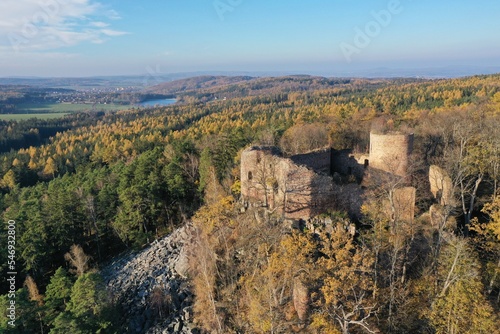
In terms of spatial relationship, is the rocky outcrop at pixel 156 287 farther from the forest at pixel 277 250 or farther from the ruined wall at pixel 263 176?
the ruined wall at pixel 263 176

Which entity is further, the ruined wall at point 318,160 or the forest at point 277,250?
the ruined wall at point 318,160

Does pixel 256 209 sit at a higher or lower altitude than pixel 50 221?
higher

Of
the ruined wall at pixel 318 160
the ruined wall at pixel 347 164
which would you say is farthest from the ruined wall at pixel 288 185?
the ruined wall at pixel 347 164

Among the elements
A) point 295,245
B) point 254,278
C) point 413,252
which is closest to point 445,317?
point 413,252

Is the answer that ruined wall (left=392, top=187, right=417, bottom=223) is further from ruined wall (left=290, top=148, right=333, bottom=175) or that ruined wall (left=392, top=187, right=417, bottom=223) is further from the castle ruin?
ruined wall (left=290, top=148, right=333, bottom=175)

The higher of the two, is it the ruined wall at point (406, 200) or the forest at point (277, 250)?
the ruined wall at point (406, 200)

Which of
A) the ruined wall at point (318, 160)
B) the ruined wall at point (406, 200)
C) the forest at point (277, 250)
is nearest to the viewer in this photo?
the forest at point (277, 250)

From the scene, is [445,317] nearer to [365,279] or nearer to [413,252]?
[365,279]

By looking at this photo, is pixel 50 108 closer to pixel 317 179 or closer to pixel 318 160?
pixel 318 160
